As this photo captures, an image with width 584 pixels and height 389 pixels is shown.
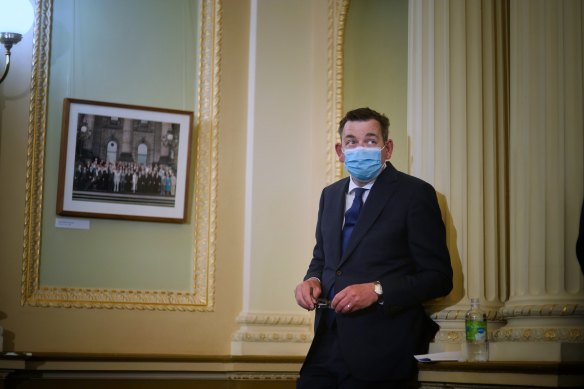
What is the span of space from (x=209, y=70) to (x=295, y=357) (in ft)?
6.04

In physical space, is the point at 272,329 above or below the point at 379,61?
below

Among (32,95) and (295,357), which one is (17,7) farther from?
(295,357)

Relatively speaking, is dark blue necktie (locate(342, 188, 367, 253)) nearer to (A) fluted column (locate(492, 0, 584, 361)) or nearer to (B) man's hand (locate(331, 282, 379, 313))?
(B) man's hand (locate(331, 282, 379, 313))

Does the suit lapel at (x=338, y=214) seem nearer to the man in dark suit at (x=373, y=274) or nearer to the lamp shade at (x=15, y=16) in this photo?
the man in dark suit at (x=373, y=274)

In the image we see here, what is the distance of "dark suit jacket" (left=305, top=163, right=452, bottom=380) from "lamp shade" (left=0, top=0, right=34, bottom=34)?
251cm

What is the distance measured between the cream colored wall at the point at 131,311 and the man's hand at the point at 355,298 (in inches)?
92.6

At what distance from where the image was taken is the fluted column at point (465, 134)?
11.8ft

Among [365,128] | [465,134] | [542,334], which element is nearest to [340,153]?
[365,128]

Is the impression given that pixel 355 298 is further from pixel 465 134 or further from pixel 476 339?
pixel 465 134

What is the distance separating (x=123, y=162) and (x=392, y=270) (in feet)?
8.30

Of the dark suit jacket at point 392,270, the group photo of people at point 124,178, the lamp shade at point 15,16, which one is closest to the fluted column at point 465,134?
the dark suit jacket at point 392,270

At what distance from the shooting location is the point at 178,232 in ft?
18.1

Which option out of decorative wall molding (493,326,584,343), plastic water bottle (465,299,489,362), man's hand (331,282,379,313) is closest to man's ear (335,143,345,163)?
man's hand (331,282,379,313)

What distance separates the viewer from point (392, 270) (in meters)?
3.36
